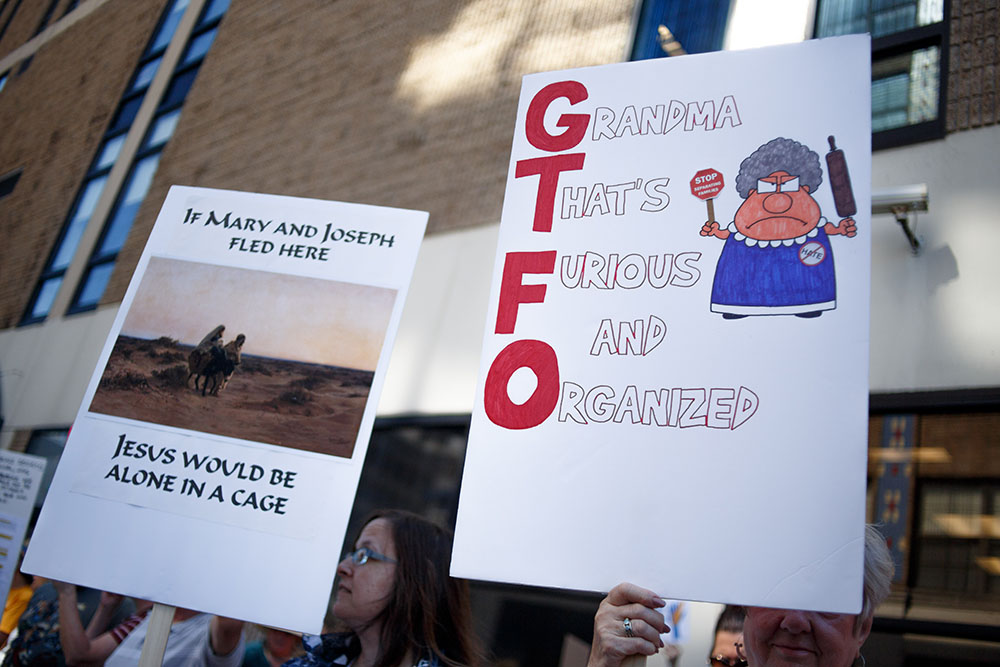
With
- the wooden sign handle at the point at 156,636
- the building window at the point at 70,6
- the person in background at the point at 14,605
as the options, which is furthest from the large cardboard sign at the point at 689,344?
the building window at the point at 70,6

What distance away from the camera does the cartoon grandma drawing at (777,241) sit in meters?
1.62

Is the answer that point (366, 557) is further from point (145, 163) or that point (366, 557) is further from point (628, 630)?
point (145, 163)

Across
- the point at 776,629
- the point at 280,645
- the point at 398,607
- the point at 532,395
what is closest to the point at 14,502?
the point at 280,645

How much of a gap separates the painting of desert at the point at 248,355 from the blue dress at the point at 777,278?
3.36 ft

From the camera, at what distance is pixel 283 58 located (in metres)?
7.99

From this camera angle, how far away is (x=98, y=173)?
9.58 meters

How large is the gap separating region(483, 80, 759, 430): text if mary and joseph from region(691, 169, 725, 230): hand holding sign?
6 cm

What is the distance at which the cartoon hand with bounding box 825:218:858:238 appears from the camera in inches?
63.7

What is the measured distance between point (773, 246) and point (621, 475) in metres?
0.53

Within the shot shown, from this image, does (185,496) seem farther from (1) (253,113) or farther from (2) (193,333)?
(1) (253,113)

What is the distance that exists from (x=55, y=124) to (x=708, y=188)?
10592 mm

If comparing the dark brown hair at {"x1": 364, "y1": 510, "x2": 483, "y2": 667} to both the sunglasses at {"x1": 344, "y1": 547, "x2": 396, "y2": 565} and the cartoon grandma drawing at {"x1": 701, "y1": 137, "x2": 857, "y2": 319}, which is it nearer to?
the sunglasses at {"x1": 344, "y1": 547, "x2": 396, "y2": 565}

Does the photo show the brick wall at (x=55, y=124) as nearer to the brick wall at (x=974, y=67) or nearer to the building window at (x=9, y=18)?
the building window at (x=9, y=18)

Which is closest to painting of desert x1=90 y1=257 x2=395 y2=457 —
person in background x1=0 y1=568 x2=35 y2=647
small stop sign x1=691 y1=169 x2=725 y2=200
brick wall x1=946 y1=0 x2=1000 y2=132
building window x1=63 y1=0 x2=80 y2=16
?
small stop sign x1=691 y1=169 x2=725 y2=200
